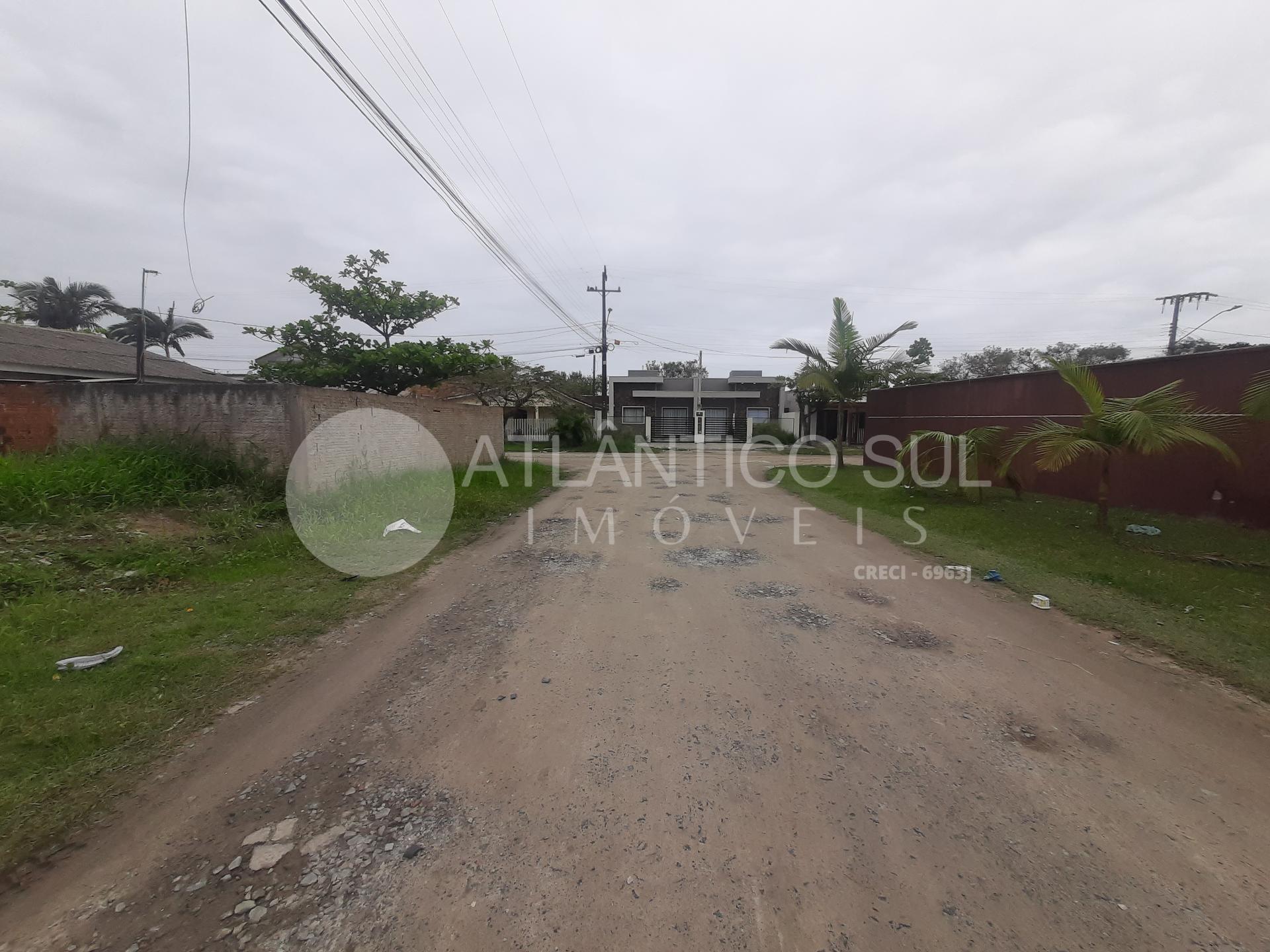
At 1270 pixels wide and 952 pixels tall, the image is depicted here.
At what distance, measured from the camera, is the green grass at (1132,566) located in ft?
12.5

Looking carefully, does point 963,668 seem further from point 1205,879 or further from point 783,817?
point 783,817

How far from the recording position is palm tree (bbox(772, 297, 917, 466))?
14.9 metres

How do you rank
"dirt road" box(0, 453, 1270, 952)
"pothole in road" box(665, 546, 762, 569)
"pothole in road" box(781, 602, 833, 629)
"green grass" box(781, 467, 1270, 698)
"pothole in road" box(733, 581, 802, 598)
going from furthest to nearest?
1. "pothole in road" box(665, 546, 762, 569)
2. "pothole in road" box(733, 581, 802, 598)
3. "pothole in road" box(781, 602, 833, 629)
4. "green grass" box(781, 467, 1270, 698)
5. "dirt road" box(0, 453, 1270, 952)

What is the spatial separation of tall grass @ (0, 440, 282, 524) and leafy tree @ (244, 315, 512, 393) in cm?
886

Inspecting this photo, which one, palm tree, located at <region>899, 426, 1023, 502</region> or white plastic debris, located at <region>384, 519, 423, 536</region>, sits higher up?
palm tree, located at <region>899, 426, 1023, 502</region>

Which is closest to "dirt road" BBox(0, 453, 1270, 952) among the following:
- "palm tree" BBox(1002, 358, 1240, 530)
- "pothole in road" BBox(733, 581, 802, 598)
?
→ "pothole in road" BBox(733, 581, 802, 598)

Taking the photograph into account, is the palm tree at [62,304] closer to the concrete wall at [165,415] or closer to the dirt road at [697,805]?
the concrete wall at [165,415]

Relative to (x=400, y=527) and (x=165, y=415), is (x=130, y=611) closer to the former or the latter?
(x=400, y=527)

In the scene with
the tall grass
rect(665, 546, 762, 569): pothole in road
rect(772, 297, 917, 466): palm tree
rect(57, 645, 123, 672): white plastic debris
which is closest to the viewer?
rect(57, 645, 123, 672): white plastic debris

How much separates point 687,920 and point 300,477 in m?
7.65

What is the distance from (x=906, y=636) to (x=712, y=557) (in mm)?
2508

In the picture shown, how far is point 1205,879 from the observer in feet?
6.18

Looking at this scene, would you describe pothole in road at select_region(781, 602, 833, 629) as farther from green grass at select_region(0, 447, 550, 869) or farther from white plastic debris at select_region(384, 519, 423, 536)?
white plastic debris at select_region(384, 519, 423, 536)

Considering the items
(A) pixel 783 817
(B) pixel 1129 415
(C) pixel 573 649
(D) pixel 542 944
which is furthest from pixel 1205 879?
(B) pixel 1129 415
